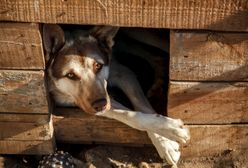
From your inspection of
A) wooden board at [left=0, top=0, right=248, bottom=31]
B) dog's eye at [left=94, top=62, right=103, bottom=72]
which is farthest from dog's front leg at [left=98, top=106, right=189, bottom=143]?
wooden board at [left=0, top=0, right=248, bottom=31]

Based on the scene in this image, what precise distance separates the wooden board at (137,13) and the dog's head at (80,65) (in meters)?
0.25

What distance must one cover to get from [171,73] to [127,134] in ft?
1.84

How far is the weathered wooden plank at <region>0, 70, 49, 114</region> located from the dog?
0.64 feet

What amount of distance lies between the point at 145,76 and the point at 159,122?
33.2 inches

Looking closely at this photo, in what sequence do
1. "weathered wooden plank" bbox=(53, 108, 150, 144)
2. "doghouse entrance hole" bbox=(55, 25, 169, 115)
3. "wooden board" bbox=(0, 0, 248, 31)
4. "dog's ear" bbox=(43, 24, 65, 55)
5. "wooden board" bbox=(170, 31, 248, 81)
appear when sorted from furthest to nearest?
"doghouse entrance hole" bbox=(55, 25, 169, 115) < "weathered wooden plank" bbox=(53, 108, 150, 144) < "dog's ear" bbox=(43, 24, 65, 55) < "wooden board" bbox=(170, 31, 248, 81) < "wooden board" bbox=(0, 0, 248, 31)

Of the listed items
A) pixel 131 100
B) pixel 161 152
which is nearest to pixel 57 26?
pixel 131 100

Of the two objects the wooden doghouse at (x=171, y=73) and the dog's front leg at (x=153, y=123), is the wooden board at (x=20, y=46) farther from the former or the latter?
the dog's front leg at (x=153, y=123)

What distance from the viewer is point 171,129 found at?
9.33 ft

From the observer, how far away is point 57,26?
2.81 m

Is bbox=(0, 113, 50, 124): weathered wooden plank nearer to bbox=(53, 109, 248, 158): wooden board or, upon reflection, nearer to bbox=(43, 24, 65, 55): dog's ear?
bbox=(53, 109, 248, 158): wooden board

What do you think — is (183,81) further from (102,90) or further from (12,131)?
A: (12,131)

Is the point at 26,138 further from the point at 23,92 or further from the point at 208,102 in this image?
the point at 208,102

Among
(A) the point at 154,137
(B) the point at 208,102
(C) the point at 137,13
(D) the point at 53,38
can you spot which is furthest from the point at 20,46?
(B) the point at 208,102

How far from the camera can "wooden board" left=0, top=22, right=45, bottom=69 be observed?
2615 millimetres
